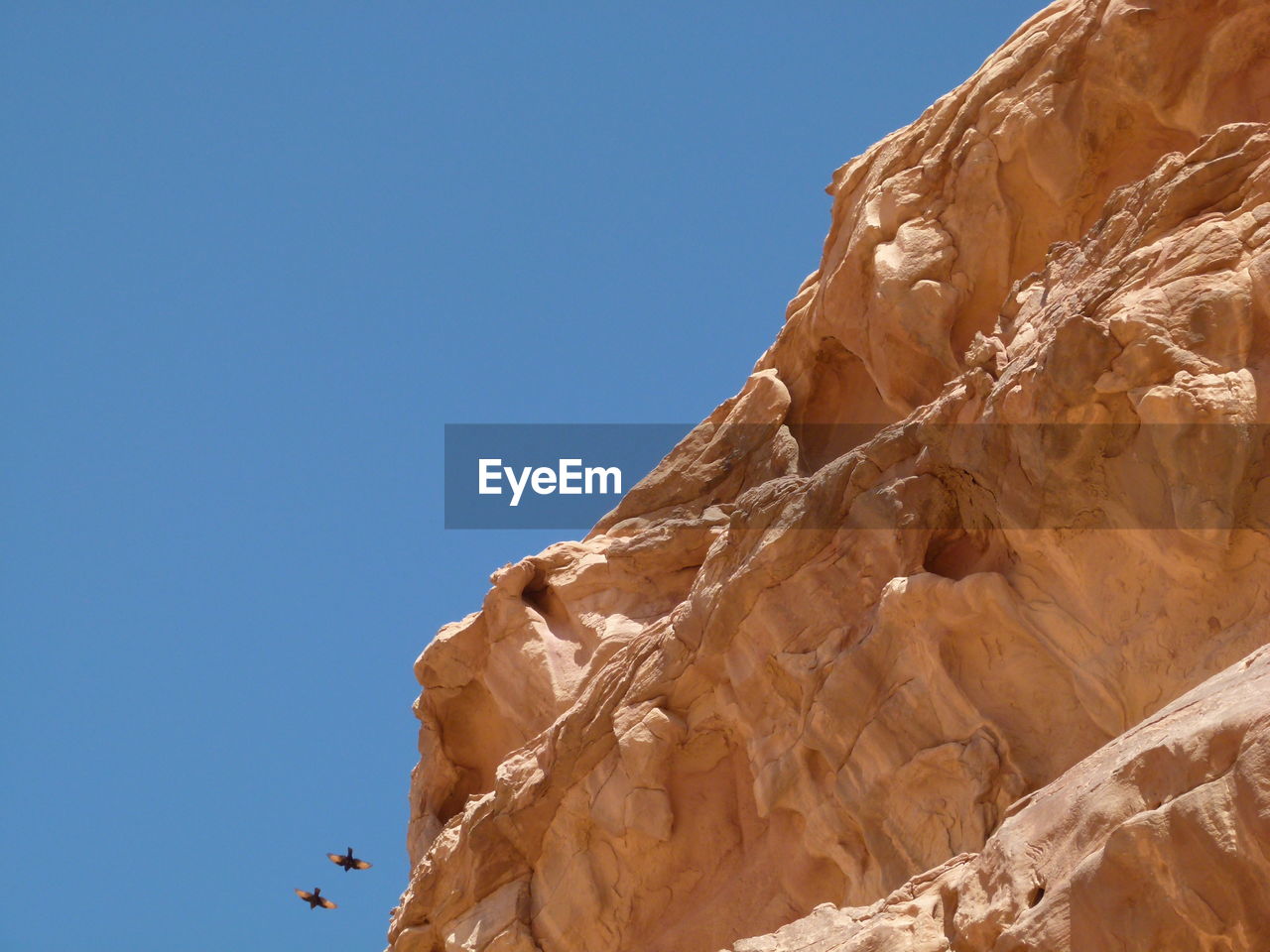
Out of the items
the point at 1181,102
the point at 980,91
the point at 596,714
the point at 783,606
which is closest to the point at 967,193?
the point at 980,91

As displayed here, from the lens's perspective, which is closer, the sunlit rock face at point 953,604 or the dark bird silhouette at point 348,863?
the sunlit rock face at point 953,604

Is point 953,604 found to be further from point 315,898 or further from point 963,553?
point 315,898

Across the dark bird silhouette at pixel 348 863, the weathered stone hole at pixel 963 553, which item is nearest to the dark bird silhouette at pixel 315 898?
the dark bird silhouette at pixel 348 863

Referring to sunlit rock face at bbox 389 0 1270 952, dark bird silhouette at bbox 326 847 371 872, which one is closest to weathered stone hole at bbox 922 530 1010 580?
sunlit rock face at bbox 389 0 1270 952

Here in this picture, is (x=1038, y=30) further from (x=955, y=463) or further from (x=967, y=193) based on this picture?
(x=955, y=463)

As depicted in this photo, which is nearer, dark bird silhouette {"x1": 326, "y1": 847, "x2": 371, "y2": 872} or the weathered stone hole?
the weathered stone hole

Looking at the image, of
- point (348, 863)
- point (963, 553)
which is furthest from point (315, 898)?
point (963, 553)

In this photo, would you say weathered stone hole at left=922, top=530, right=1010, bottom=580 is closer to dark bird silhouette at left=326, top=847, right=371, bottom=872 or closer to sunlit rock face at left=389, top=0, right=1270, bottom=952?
sunlit rock face at left=389, top=0, right=1270, bottom=952

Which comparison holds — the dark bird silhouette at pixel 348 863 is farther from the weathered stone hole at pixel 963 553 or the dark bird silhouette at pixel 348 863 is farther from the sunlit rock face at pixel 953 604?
the weathered stone hole at pixel 963 553
